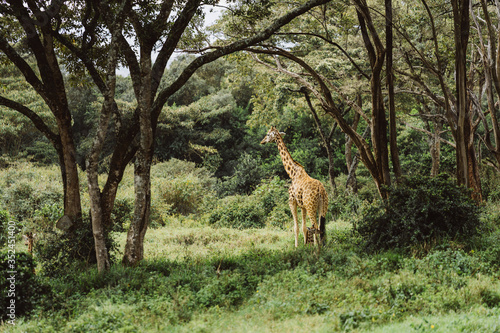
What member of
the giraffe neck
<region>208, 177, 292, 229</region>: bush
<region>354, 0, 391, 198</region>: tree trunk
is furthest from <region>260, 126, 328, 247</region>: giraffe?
<region>208, 177, 292, 229</region>: bush

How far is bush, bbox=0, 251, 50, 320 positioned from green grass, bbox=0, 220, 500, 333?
0.63 feet

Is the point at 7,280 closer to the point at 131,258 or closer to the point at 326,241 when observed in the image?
the point at 131,258

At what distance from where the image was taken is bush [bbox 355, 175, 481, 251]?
7445mm

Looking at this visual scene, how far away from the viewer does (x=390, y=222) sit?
311 inches

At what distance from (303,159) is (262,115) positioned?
794cm

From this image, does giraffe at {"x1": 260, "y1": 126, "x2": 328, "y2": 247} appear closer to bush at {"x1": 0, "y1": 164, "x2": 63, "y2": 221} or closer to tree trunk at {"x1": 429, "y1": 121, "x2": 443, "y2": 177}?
bush at {"x1": 0, "y1": 164, "x2": 63, "y2": 221}

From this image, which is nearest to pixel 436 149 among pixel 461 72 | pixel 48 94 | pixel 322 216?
pixel 461 72

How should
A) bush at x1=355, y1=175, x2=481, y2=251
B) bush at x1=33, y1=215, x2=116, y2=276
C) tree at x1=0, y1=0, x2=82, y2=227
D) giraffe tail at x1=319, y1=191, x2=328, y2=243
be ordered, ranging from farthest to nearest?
giraffe tail at x1=319, y1=191, x2=328, y2=243 < tree at x1=0, y1=0, x2=82, y2=227 < bush at x1=355, y1=175, x2=481, y2=251 < bush at x1=33, y1=215, x2=116, y2=276

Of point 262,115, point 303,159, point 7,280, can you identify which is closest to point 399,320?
point 7,280

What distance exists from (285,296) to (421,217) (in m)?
3.41

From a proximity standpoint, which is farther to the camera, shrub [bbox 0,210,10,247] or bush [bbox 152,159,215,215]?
bush [bbox 152,159,215,215]

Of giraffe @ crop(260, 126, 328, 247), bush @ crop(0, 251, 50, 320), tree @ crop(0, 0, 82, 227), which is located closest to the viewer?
bush @ crop(0, 251, 50, 320)

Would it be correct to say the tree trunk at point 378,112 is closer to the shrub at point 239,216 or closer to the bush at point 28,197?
the shrub at point 239,216

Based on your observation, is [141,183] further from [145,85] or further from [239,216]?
[239,216]
